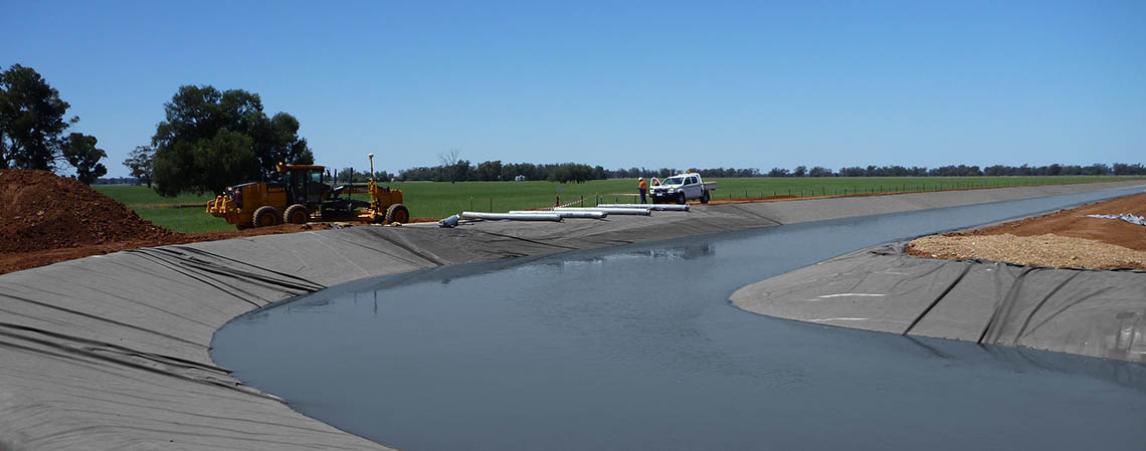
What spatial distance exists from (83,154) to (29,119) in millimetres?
7453

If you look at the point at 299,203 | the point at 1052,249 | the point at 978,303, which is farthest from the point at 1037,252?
the point at 299,203


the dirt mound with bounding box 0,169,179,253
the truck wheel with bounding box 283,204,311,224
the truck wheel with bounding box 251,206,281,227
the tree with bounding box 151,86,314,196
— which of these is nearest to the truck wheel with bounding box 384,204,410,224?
the truck wheel with bounding box 283,204,311,224

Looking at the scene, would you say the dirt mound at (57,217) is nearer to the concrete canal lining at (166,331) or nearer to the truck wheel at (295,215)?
the truck wheel at (295,215)

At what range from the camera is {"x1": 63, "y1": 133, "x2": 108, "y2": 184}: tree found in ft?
234

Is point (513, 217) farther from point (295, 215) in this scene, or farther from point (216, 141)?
point (216, 141)

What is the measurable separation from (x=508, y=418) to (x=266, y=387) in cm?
473

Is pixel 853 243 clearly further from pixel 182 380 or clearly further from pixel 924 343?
pixel 182 380

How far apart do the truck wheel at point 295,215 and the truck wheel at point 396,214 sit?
11.3 feet

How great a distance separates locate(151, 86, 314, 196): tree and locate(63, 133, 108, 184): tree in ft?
30.8

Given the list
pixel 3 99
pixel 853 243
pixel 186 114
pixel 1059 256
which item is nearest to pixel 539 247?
pixel 853 243

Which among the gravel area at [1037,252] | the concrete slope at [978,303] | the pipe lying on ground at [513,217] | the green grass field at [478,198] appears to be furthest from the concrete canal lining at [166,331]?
the gravel area at [1037,252]

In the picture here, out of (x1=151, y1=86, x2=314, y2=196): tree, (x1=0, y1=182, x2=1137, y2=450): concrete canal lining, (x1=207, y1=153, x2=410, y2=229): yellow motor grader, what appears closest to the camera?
(x1=0, y1=182, x2=1137, y2=450): concrete canal lining

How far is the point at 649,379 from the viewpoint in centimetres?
1445

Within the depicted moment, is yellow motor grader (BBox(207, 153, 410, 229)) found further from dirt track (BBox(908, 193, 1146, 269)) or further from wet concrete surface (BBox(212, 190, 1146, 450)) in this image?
dirt track (BBox(908, 193, 1146, 269))
